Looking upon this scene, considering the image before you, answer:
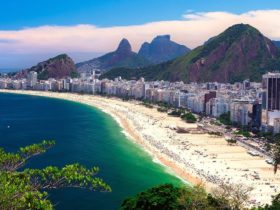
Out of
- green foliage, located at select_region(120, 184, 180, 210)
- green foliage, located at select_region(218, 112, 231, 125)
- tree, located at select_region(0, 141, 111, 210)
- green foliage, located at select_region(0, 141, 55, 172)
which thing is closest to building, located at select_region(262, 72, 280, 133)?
green foliage, located at select_region(218, 112, 231, 125)

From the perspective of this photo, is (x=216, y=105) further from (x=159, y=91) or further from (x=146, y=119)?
(x=159, y=91)

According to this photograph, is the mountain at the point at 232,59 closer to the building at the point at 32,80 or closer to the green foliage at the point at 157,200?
the building at the point at 32,80

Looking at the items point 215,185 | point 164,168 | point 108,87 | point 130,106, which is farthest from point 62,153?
point 108,87

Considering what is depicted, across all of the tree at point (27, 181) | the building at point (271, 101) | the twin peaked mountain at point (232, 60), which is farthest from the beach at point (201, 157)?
the twin peaked mountain at point (232, 60)

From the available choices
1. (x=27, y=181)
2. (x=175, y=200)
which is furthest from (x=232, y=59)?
(x=27, y=181)

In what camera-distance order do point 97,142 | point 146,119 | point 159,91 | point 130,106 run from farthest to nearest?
1. point 159,91
2. point 130,106
3. point 146,119
4. point 97,142

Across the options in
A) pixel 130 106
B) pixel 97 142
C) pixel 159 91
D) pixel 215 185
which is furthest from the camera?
pixel 159 91
